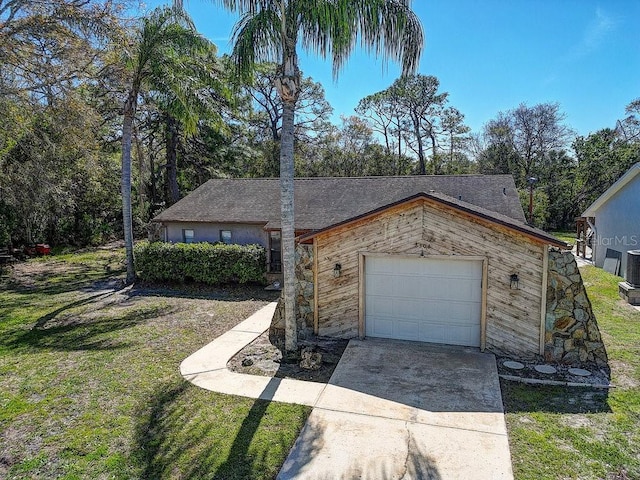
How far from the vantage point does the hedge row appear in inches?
567

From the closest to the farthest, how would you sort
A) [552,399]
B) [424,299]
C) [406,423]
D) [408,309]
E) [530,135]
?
[406,423] < [552,399] < [424,299] < [408,309] < [530,135]

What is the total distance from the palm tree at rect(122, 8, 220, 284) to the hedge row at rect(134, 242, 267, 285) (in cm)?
179

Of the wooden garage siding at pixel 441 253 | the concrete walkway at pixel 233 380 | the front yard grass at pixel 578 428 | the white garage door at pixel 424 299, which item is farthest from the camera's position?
the white garage door at pixel 424 299

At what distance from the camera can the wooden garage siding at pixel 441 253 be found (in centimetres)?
788

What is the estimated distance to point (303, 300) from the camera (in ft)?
31.0

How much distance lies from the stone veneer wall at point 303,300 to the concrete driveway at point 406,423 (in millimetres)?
1689

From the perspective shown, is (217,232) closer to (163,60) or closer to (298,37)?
(163,60)

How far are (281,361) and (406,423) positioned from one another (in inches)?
118

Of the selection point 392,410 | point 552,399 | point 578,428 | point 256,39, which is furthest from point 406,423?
point 256,39

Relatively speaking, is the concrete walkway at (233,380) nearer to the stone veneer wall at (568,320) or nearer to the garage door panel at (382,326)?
the garage door panel at (382,326)

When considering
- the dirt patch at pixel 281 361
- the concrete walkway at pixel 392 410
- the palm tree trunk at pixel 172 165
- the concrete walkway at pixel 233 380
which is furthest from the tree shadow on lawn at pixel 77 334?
the palm tree trunk at pixel 172 165

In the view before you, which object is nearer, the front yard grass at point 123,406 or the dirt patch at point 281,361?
the front yard grass at point 123,406

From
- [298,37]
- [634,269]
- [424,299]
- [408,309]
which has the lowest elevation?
[408,309]

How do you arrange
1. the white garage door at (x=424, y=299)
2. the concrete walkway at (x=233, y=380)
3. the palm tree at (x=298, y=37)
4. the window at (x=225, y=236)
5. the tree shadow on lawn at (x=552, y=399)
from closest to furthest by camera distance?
the tree shadow on lawn at (x=552, y=399), the concrete walkway at (x=233, y=380), the palm tree at (x=298, y=37), the white garage door at (x=424, y=299), the window at (x=225, y=236)
